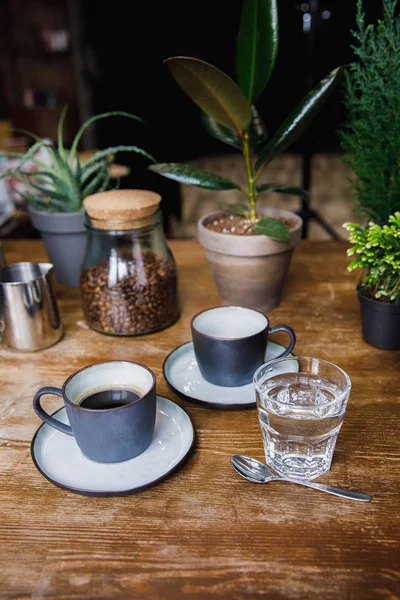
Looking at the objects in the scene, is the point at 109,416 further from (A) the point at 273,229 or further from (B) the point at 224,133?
(B) the point at 224,133

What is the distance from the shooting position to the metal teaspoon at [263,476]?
0.61 meters

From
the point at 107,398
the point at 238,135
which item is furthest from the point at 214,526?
the point at 238,135

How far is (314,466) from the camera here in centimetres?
66

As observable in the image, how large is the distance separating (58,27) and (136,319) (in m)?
5.24

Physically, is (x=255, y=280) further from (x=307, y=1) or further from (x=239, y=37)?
(x=307, y=1)

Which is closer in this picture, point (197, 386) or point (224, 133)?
point (197, 386)

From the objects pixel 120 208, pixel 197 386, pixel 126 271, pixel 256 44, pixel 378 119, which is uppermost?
pixel 256 44

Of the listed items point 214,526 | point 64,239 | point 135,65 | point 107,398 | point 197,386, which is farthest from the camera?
point 135,65

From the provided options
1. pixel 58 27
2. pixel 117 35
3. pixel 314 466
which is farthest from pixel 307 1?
pixel 58 27

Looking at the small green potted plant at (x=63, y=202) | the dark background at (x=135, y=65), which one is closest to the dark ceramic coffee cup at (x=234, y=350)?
the small green potted plant at (x=63, y=202)

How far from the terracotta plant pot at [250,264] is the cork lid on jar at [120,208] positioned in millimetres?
139

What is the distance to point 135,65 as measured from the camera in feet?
14.8

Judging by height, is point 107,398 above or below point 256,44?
below

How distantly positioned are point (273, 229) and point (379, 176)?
23 centimetres
